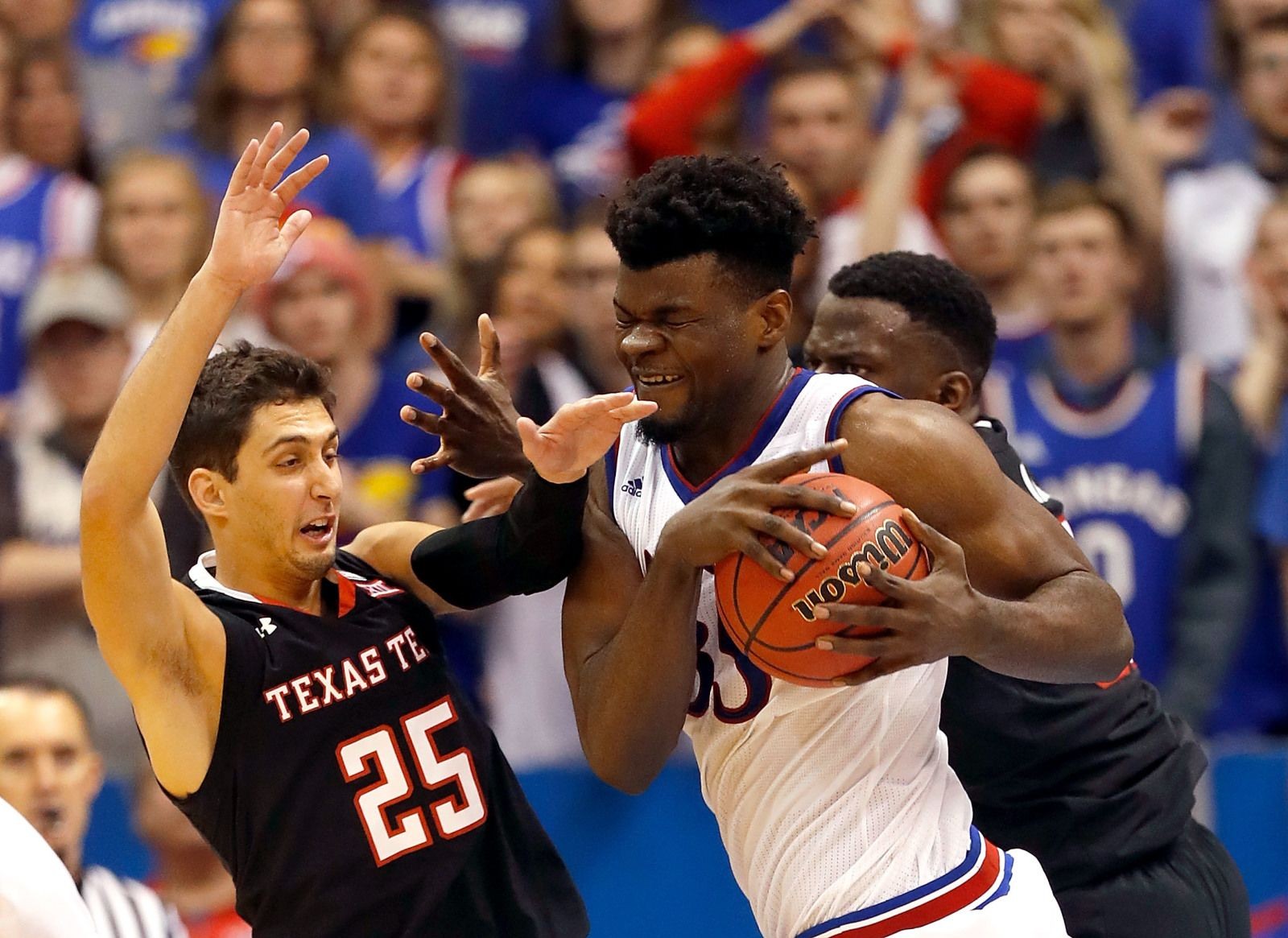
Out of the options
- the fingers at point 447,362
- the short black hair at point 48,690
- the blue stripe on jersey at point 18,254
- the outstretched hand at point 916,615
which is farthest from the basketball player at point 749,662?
the blue stripe on jersey at point 18,254

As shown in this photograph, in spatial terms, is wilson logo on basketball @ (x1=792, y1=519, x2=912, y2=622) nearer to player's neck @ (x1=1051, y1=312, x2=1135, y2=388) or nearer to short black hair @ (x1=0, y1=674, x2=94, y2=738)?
short black hair @ (x1=0, y1=674, x2=94, y2=738)

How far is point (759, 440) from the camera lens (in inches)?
152

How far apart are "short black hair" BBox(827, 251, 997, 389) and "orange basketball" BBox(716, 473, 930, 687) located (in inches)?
43.1

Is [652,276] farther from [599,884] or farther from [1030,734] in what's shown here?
[599,884]

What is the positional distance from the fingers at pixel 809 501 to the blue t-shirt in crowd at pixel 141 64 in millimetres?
5619

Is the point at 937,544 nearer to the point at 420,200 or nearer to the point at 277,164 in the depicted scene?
the point at 277,164

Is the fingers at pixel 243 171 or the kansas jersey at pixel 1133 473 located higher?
the fingers at pixel 243 171

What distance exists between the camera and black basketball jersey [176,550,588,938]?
3.98 meters

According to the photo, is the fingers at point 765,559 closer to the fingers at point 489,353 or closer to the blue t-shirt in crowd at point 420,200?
the fingers at point 489,353

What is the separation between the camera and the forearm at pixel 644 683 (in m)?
3.61

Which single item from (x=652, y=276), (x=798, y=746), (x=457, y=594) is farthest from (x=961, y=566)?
(x=457, y=594)

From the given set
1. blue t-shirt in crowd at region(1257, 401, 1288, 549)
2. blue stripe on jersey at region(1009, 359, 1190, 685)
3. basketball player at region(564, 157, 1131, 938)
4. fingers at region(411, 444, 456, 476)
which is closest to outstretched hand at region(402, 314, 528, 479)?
fingers at region(411, 444, 456, 476)

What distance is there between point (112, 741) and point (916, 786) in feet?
11.6

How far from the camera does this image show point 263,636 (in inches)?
159
